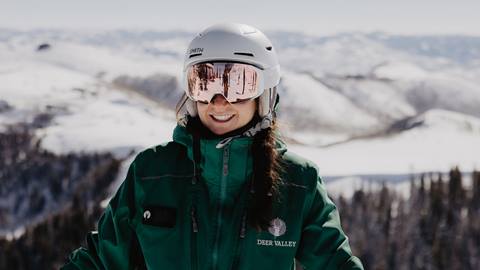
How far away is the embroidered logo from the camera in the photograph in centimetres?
545

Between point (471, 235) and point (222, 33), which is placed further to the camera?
point (471, 235)

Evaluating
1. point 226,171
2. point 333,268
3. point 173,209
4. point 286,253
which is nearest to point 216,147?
point 226,171

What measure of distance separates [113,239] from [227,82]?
1758mm

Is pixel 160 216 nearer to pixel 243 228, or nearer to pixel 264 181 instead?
pixel 243 228

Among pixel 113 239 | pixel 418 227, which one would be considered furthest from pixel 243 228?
pixel 418 227

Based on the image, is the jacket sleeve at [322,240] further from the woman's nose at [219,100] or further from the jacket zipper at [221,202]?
the woman's nose at [219,100]

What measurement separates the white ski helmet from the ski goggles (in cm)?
7

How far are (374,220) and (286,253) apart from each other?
149m

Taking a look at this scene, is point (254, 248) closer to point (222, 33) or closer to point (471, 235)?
point (222, 33)

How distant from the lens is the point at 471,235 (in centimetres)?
14088

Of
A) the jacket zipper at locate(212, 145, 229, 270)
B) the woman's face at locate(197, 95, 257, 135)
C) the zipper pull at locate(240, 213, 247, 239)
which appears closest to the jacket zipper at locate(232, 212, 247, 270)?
the zipper pull at locate(240, 213, 247, 239)

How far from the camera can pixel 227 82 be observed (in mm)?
5848

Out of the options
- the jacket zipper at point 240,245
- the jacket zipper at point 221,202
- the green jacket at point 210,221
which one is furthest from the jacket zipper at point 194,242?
the jacket zipper at point 240,245

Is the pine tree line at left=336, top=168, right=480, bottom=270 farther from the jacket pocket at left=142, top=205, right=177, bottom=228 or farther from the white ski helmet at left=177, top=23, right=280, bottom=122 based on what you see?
the jacket pocket at left=142, top=205, right=177, bottom=228
